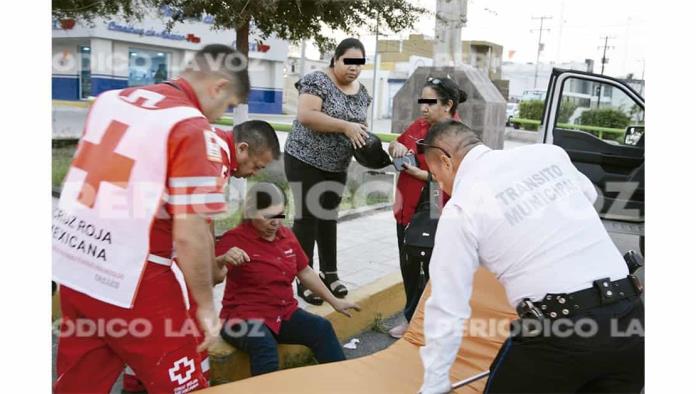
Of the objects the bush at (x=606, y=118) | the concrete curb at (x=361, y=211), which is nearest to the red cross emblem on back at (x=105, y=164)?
the concrete curb at (x=361, y=211)

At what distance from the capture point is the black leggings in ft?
12.5

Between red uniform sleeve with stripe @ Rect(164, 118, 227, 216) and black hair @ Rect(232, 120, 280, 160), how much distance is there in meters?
0.74

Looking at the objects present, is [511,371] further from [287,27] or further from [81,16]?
[81,16]

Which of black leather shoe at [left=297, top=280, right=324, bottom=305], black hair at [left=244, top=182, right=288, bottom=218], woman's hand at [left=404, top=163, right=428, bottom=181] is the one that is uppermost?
woman's hand at [left=404, top=163, right=428, bottom=181]

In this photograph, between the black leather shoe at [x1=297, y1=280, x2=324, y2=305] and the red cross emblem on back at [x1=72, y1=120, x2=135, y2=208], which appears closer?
the red cross emblem on back at [x1=72, y1=120, x2=135, y2=208]

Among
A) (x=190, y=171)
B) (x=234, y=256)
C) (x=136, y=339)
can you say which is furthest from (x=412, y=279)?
(x=190, y=171)

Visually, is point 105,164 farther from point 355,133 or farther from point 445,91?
point 445,91

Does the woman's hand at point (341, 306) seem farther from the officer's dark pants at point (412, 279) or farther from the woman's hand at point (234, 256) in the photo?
the woman's hand at point (234, 256)

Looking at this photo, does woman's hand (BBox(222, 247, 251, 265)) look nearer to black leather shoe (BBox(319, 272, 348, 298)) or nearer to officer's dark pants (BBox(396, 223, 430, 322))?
officer's dark pants (BBox(396, 223, 430, 322))

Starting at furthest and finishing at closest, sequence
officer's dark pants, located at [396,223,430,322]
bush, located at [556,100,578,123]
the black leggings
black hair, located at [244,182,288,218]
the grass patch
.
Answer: bush, located at [556,100,578,123]
the black leggings
officer's dark pants, located at [396,223,430,322]
the grass patch
black hair, located at [244,182,288,218]

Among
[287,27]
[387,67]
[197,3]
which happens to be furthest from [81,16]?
[387,67]

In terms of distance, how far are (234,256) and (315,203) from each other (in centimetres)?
111

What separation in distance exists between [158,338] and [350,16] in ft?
11.4

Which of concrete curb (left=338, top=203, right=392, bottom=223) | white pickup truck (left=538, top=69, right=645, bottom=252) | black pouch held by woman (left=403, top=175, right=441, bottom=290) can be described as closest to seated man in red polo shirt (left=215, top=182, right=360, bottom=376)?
black pouch held by woman (left=403, top=175, right=441, bottom=290)
